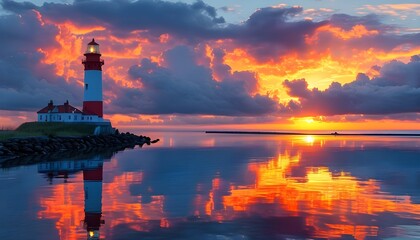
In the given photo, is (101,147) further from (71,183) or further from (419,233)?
(419,233)

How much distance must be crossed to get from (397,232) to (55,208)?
43.1 ft

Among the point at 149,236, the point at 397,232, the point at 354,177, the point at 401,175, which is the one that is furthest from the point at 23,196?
the point at 401,175

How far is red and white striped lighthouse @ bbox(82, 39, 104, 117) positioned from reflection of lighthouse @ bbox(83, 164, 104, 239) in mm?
35297

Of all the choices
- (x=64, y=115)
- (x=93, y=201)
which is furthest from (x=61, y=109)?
(x=93, y=201)

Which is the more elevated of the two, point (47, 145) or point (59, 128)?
point (59, 128)

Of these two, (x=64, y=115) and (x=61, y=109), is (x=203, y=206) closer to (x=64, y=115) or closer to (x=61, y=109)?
(x=64, y=115)

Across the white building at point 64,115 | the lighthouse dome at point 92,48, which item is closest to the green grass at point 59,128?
the white building at point 64,115

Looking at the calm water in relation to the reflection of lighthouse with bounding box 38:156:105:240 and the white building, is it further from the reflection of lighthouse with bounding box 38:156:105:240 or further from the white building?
the white building

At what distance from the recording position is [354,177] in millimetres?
31234

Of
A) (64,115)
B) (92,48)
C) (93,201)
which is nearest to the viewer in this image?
(93,201)

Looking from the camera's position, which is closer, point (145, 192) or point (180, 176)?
point (145, 192)

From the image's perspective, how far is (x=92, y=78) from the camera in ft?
213

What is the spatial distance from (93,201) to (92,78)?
4854 cm

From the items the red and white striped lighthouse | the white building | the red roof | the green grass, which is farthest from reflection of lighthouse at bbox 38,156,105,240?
the red roof
